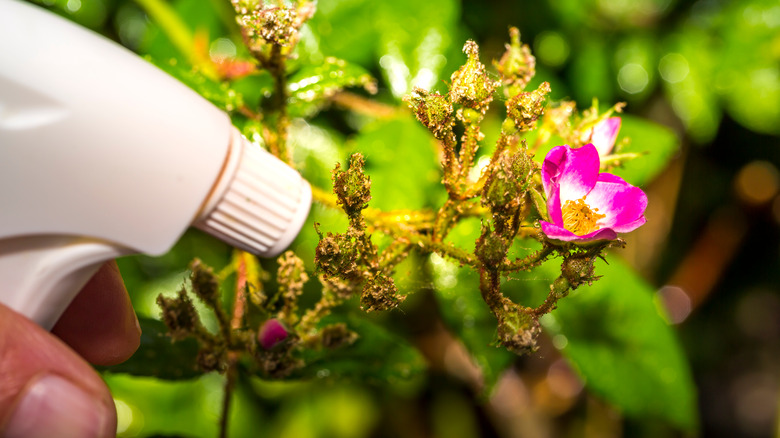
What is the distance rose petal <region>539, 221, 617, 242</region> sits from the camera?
557mm

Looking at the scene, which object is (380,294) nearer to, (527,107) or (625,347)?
(527,107)

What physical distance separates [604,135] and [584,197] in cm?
15

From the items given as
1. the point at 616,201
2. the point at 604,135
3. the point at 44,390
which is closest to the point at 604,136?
the point at 604,135

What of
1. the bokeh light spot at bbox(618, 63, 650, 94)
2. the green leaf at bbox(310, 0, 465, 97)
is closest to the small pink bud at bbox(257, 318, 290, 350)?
the green leaf at bbox(310, 0, 465, 97)

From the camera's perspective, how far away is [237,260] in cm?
90

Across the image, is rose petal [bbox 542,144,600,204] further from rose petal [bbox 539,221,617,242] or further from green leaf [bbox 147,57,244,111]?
green leaf [bbox 147,57,244,111]

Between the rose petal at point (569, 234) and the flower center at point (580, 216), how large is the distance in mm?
82

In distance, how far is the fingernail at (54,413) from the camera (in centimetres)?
56

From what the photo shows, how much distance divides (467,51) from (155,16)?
80 centimetres

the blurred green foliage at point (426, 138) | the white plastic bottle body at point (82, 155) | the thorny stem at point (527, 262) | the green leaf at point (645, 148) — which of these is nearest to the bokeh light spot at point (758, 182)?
the blurred green foliage at point (426, 138)

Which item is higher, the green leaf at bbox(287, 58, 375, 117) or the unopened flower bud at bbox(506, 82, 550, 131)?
the unopened flower bud at bbox(506, 82, 550, 131)

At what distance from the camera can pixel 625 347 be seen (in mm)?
1014

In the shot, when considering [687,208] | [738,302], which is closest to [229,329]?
[687,208]

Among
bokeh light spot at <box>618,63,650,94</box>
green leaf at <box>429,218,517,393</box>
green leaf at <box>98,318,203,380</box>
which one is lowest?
green leaf at <box>98,318,203,380</box>
